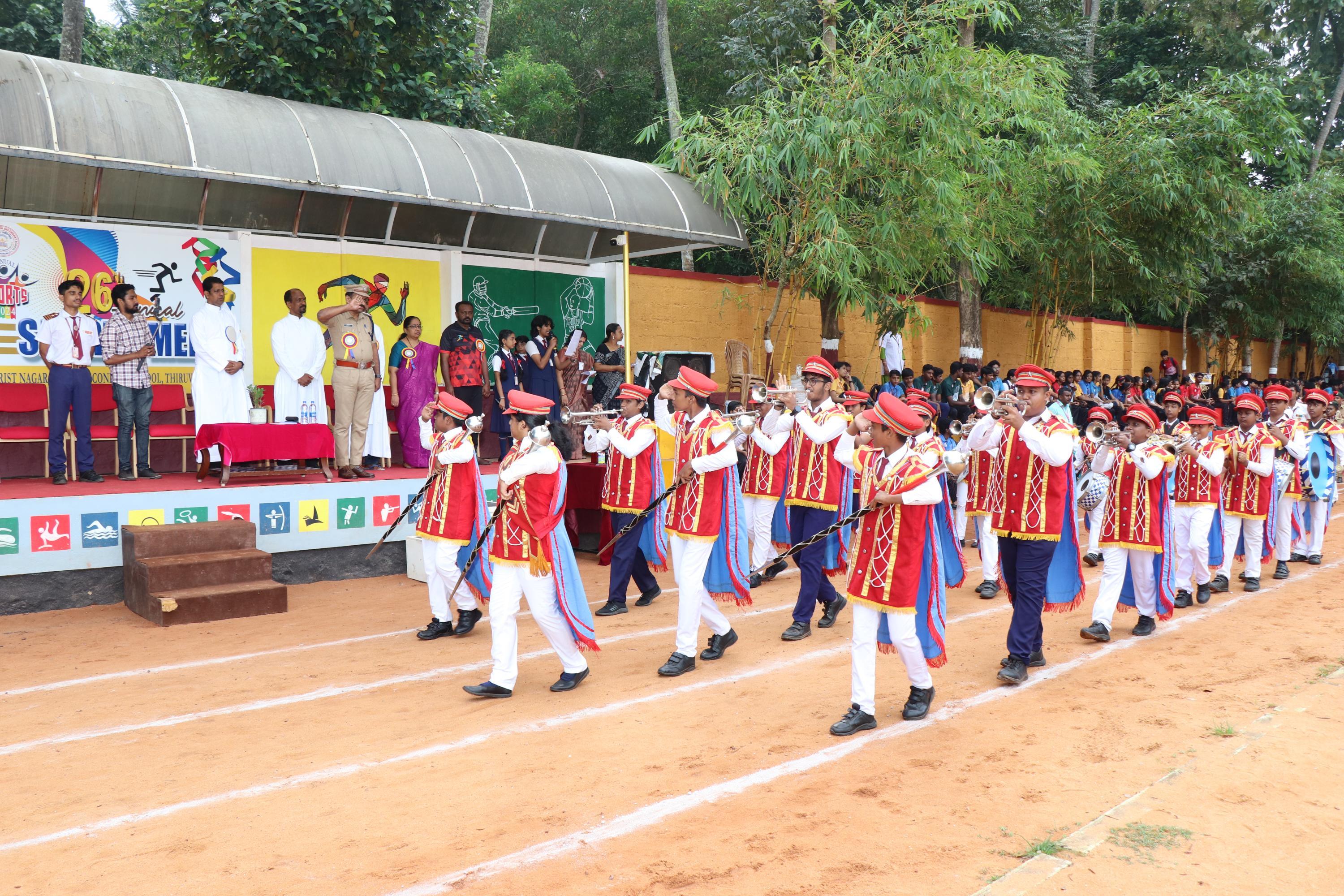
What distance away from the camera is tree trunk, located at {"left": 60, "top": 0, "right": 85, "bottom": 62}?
14.1 metres

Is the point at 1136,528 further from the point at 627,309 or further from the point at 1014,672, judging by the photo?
the point at 627,309

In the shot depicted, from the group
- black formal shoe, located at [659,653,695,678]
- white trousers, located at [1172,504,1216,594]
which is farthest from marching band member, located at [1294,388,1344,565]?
black formal shoe, located at [659,653,695,678]

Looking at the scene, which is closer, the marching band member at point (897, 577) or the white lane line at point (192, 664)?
the marching band member at point (897, 577)

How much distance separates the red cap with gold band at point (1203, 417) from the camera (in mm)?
8854

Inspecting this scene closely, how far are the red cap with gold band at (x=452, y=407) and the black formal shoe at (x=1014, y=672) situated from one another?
12.4 feet

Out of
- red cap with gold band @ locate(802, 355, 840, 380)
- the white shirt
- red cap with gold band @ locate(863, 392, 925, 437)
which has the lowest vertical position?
red cap with gold band @ locate(863, 392, 925, 437)

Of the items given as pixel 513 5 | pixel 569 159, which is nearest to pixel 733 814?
pixel 569 159

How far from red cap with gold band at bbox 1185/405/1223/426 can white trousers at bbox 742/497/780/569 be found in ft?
11.9

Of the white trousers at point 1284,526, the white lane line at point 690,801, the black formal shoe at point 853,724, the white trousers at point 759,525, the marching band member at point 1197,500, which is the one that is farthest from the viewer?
the white trousers at point 1284,526

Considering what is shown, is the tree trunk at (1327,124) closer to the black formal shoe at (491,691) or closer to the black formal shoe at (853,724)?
the black formal shoe at (853,724)

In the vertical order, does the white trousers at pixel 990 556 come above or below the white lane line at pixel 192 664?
above

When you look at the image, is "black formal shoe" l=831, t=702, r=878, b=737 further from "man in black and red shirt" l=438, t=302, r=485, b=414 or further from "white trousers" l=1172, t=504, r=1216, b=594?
"man in black and red shirt" l=438, t=302, r=485, b=414

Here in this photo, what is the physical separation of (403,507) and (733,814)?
655 centimetres

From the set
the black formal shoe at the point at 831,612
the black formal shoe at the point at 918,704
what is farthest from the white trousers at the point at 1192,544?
the black formal shoe at the point at 918,704
